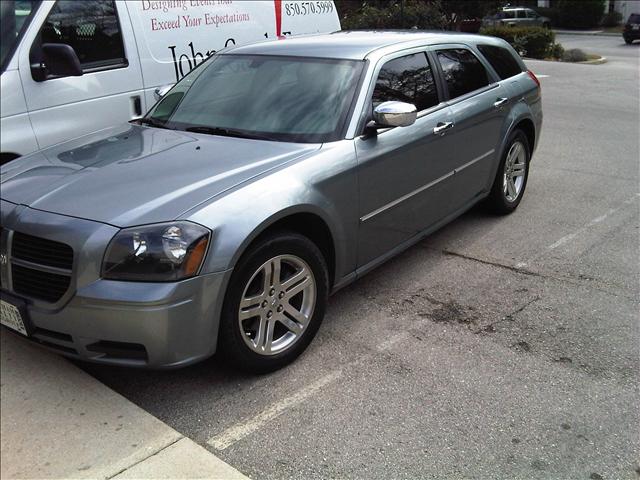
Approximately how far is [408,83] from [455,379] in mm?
2060

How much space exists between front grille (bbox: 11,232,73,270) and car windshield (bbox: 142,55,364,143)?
132 centimetres

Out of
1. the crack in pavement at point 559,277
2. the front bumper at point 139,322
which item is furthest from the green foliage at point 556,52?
the front bumper at point 139,322

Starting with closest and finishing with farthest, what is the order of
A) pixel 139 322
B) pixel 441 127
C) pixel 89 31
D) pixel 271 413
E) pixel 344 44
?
pixel 139 322 → pixel 271 413 → pixel 344 44 → pixel 441 127 → pixel 89 31

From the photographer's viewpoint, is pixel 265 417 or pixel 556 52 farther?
pixel 556 52

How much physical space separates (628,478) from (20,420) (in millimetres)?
2743

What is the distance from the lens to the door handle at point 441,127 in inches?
176

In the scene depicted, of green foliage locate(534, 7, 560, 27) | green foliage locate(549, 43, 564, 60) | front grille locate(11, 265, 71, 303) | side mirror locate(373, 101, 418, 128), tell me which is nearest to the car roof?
side mirror locate(373, 101, 418, 128)

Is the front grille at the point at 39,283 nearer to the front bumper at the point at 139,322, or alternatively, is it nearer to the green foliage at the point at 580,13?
the front bumper at the point at 139,322

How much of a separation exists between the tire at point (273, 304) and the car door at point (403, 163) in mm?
517

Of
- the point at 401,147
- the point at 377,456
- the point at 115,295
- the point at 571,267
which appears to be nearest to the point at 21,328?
the point at 115,295

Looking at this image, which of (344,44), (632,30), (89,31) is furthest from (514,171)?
(632,30)

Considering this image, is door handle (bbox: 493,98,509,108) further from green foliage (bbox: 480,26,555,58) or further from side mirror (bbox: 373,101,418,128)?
green foliage (bbox: 480,26,555,58)

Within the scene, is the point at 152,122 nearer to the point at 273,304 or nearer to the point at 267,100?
the point at 267,100

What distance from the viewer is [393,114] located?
12.3 ft
